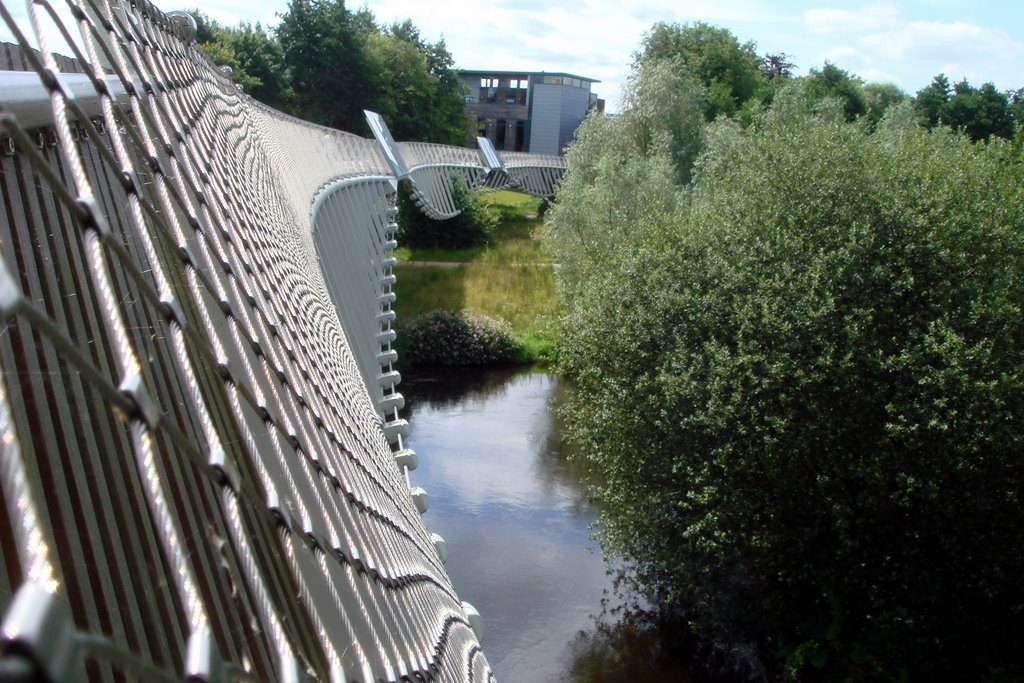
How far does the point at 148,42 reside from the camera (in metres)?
3.62

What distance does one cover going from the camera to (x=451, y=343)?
2828 cm

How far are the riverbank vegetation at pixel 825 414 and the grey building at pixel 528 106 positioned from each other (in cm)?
5903

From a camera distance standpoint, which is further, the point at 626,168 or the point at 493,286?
the point at 493,286

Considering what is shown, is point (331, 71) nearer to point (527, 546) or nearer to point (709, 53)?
point (709, 53)

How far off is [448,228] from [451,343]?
1254cm

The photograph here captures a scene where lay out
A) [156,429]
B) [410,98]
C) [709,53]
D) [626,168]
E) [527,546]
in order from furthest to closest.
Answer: [709,53], [410,98], [626,168], [527,546], [156,429]

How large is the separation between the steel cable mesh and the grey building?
70643mm

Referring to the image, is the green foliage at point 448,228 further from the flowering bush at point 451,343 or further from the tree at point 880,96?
the tree at point 880,96

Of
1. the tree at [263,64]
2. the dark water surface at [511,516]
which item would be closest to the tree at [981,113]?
the tree at [263,64]

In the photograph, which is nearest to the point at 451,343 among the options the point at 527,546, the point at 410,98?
the point at 527,546

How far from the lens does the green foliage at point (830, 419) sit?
12.2 meters

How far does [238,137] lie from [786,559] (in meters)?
9.16

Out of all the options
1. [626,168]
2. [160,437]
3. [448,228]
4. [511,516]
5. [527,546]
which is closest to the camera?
[160,437]

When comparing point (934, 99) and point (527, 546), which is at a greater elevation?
point (934, 99)
